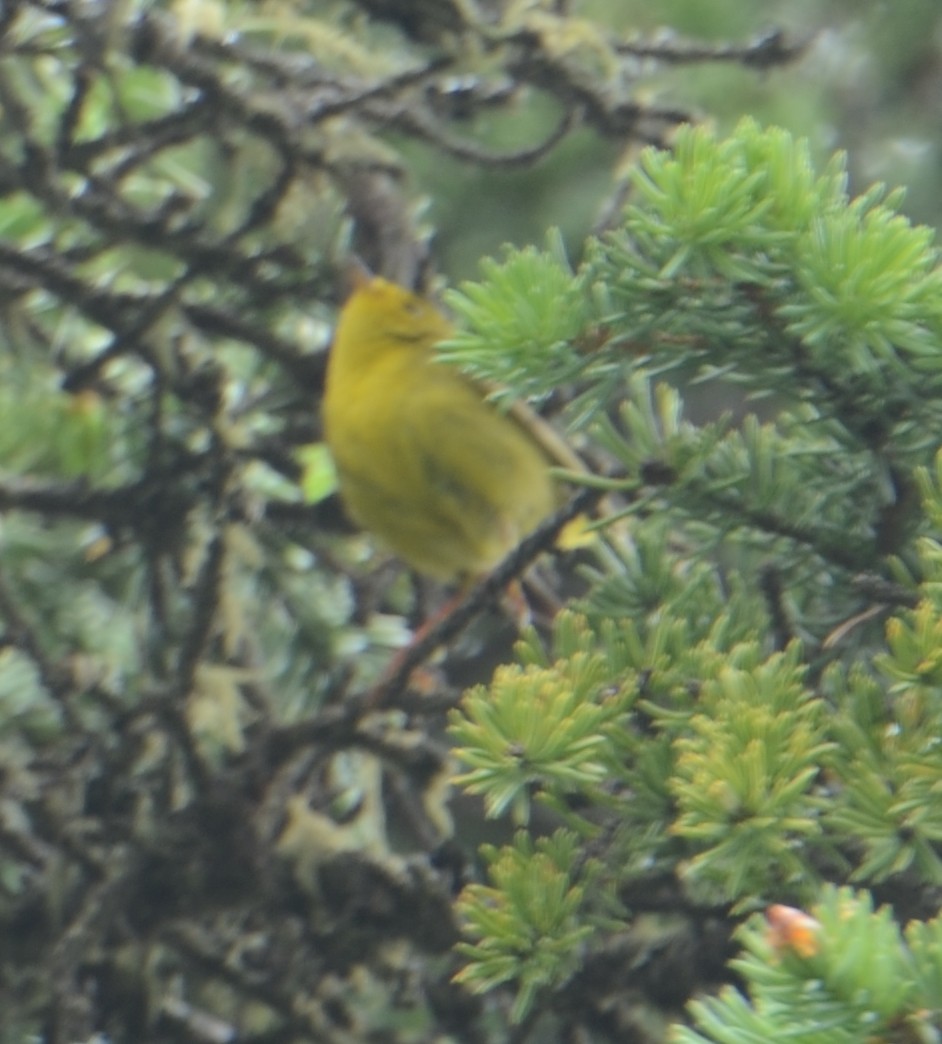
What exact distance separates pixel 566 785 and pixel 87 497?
4.56 feet

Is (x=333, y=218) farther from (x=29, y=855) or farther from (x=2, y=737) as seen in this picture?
(x=29, y=855)

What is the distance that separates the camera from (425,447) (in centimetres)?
316

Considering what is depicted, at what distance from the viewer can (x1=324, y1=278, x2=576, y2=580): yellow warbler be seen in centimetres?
299

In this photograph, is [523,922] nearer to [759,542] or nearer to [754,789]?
[754,789]

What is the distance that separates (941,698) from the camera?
41.3 inches

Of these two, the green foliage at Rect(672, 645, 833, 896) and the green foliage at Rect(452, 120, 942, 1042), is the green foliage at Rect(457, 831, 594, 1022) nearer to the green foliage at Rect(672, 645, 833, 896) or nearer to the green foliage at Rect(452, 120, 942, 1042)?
the green foliage at Rect(452, 120, 942, 1042)

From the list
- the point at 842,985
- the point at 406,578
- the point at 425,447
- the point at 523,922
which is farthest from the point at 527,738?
the point at 425,447

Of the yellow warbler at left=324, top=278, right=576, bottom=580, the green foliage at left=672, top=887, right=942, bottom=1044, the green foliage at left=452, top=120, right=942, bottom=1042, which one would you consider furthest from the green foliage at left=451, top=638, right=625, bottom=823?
the yellow warbler at left=324, top=278, right=576, bottom=580

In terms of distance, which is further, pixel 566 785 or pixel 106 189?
pixel 106 189

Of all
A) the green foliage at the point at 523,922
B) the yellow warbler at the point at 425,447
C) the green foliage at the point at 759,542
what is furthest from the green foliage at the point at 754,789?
the yellow warbler at the point at 425,447

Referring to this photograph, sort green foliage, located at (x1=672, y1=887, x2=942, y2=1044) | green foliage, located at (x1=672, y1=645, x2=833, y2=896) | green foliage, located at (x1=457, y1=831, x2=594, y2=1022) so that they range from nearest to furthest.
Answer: green foliage, located at (x1=672, y1=887, x2=942, y2=1044) < green foliage, located at (x1=672, y1=645, x2=833, y2=896) < green foliage, located at (x1=457, y1=831, x2=594, y2=1022)

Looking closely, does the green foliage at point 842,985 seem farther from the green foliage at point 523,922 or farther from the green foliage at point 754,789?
the green foliage at point 523,922

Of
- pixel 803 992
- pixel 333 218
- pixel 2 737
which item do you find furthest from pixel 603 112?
pixel 803 992

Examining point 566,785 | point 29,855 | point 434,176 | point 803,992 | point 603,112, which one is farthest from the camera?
point 434,176
